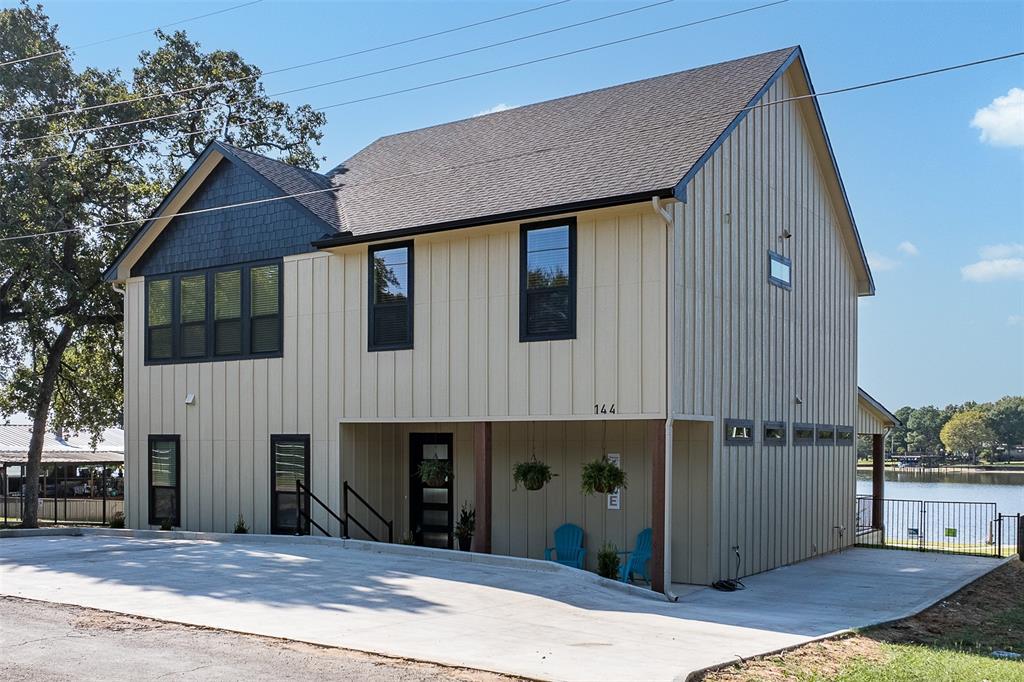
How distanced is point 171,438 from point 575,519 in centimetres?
873

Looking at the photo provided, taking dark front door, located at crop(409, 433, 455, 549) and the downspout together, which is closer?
the downspout

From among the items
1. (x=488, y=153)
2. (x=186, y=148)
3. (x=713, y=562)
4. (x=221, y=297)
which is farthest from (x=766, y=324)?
(x=186, y=148)

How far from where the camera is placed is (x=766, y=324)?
1773 cm

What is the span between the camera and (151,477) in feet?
68.6

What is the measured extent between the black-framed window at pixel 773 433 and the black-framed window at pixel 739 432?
59 cm

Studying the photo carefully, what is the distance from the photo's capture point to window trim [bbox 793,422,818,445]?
62.2 feet

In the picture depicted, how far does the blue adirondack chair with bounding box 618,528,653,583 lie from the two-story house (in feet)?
1.33

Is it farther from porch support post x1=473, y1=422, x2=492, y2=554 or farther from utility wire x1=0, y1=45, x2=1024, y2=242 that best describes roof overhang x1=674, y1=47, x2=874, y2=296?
porch support post x1=473, y1=422, x2=492, y2=554

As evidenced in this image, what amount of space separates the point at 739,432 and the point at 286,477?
824cm

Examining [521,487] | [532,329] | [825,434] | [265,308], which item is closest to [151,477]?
[265,308]

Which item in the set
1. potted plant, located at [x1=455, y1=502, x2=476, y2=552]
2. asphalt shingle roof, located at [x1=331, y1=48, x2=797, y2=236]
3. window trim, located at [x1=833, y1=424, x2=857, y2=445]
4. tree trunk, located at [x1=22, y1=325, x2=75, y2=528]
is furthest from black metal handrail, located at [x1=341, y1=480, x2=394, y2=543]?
tree trunk, located at [x1=22, y1=325, x2=75, y2=528]

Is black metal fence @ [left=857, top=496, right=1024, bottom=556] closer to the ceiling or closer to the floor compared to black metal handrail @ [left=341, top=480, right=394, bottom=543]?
closer to the floor

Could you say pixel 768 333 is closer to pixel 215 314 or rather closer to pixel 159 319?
pixel 215 314

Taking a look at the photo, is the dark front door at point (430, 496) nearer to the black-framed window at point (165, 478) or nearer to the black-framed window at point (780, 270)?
the black-framed window at point (165, 478)
